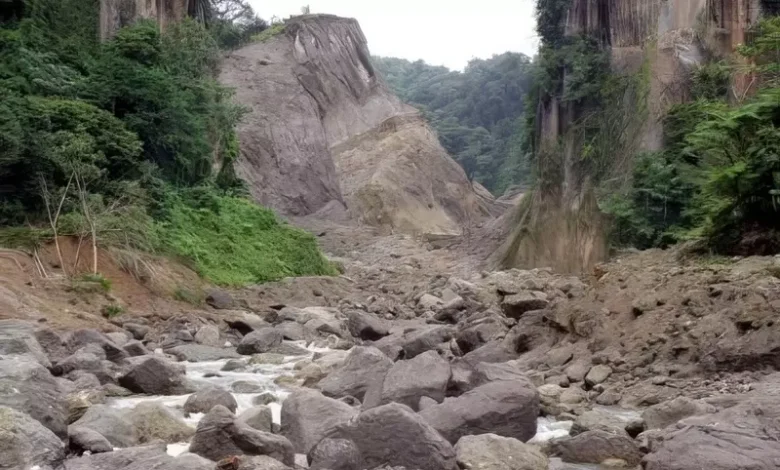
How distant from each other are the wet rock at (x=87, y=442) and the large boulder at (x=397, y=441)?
6.04 feet

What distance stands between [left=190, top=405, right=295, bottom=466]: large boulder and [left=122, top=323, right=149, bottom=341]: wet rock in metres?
8.36

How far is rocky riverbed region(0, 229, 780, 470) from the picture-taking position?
688 cm

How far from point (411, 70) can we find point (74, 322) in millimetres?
110661

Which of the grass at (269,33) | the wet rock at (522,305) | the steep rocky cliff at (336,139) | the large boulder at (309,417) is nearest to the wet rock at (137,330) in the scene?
the wet rock at (522,305)

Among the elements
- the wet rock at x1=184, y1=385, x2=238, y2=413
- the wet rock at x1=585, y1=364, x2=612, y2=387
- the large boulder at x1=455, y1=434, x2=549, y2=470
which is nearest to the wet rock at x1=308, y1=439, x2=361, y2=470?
the large boulder at x1=455, y1=434, x2=549, y2=470

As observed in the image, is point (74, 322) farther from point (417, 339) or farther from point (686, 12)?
point (686, 12)

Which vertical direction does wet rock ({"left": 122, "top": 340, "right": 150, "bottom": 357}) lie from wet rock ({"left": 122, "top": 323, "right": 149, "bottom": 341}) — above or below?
above

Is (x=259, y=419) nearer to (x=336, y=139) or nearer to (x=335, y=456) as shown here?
(x=335, y=456)

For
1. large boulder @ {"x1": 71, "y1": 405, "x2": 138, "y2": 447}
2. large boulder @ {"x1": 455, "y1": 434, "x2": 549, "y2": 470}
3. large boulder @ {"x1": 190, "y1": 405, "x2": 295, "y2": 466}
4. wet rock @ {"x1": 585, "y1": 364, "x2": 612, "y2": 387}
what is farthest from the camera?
wet rock @ {"x1": 585, "y1": 364, "x2": 612, "y2": 387}

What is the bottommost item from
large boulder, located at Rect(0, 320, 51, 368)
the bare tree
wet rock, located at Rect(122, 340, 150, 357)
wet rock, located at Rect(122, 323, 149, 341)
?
wet rock, located at Rect(122, 323, 149, 341)

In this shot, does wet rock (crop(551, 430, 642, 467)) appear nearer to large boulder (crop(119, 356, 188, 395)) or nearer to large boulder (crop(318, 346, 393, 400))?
large boulder (crop(318, 346, 393, 400))

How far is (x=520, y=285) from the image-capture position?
20094 mm

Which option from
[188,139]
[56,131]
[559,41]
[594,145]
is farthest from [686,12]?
[56,131]

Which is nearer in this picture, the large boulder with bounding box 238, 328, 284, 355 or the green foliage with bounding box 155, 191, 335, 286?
the large boulder with bounding box 238, 328, 284, 355
